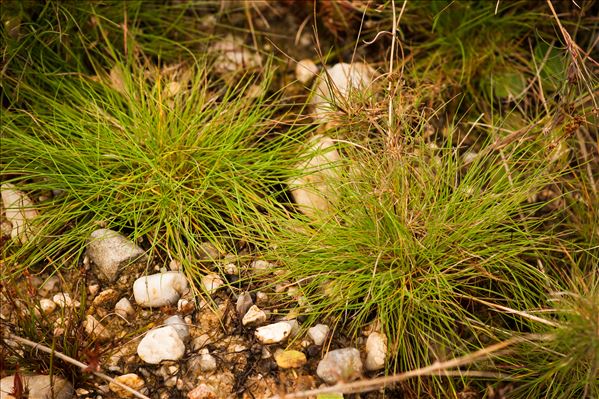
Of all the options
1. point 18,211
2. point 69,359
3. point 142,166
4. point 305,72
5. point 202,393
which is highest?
point 305,72

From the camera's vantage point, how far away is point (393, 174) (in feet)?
7.22

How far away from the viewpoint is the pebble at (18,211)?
2.36m

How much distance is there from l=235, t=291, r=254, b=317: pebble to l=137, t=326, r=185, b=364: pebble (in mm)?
209

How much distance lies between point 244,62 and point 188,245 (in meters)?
0.93

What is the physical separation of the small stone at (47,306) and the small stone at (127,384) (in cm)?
36

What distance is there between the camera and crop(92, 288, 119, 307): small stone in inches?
89.8

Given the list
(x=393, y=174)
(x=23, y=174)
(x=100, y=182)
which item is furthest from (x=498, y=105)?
(x=23, y=174)

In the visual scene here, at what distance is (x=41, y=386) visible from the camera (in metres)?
2.01

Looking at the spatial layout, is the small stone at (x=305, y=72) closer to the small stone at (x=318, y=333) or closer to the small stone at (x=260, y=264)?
the small stone at (x=260, y=264)

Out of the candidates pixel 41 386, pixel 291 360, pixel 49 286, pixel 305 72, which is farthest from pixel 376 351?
pixel 305 72

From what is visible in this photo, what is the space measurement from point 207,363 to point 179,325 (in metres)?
0.15

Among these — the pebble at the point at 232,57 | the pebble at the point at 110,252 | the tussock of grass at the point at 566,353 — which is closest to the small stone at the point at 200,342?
the pebble at the point at 110,252

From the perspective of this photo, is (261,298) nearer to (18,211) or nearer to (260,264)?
(260,264)

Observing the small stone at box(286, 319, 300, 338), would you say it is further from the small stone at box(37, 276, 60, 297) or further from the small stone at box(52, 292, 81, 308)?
the small stone at box(37, 276, 60, 297)
